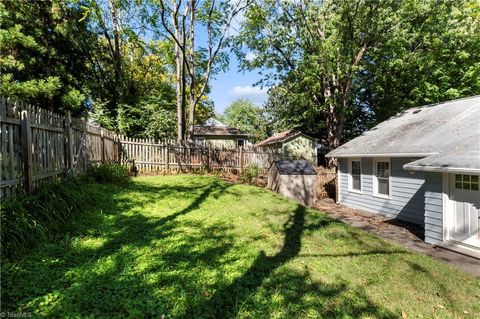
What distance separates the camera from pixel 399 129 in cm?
1185

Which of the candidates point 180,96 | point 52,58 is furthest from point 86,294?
point 52,58

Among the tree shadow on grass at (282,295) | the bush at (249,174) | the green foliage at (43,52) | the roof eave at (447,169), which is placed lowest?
the tree shadow on grass at (282,295)

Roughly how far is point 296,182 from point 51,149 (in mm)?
9180

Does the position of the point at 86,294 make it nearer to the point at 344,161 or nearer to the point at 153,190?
the point at 153,190

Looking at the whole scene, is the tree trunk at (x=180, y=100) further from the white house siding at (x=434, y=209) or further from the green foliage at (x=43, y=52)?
the white house siding at (x=434, y=209)


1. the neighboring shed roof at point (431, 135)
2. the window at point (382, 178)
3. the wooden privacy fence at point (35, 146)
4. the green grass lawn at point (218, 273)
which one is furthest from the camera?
the window at point (382, 178)

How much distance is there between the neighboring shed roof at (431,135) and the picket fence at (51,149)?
8905 mm

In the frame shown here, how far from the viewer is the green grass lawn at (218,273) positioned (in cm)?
311

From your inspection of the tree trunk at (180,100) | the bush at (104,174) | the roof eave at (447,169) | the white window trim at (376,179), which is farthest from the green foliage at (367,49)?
the bush at (104,174)

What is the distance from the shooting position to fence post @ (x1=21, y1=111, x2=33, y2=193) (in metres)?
4.79

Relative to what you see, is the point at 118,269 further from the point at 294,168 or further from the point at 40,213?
the point at 294,168

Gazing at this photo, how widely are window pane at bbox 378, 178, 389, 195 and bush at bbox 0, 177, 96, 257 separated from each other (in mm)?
10224

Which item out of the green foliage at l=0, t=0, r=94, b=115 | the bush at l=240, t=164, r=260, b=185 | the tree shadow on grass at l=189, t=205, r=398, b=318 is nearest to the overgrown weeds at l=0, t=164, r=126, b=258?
the tree shadow on grass at l=189, t=205, r=398, b=318

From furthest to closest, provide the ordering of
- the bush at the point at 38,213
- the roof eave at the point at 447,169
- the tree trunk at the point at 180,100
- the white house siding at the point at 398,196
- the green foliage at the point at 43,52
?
the tree trunk at the point at 180,100, the green foliage at the point at 43,52, the white house siding at the point at 398,196, the roof eave at the point at 447,169, the bush at the point at 38,213
